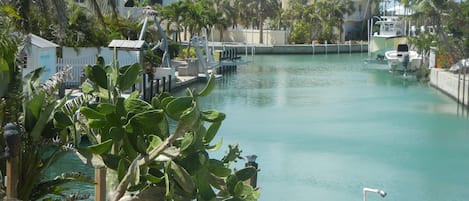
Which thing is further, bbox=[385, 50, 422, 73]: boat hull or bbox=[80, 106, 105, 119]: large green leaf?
bbox=[385, 50, 422, 73]: boat hull

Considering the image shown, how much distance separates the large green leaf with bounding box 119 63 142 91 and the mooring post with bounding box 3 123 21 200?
3.69 ft

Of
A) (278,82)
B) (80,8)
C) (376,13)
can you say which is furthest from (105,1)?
(376,13)

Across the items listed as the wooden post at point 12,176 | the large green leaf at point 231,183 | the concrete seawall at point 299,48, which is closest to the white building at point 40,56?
the wooden post at point 12,176

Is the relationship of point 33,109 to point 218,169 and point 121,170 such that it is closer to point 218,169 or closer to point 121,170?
point 121,170

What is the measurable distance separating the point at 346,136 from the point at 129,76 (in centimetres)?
1917

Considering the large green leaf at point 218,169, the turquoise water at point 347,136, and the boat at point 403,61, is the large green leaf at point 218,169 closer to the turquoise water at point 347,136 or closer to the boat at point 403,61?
the turquoise water at point 347,136

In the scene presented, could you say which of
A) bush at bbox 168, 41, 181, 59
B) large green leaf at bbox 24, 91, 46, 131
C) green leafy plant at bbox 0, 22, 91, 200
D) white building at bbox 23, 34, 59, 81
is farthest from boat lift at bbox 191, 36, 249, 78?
large green leaf at bbox 24, 91, 46, 131

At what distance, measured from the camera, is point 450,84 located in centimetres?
3659

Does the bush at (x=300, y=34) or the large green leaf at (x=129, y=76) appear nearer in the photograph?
the large green leaf at (x=129, y=76)

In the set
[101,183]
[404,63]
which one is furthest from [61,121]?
[404,63]

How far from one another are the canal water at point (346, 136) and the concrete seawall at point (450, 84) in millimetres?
497

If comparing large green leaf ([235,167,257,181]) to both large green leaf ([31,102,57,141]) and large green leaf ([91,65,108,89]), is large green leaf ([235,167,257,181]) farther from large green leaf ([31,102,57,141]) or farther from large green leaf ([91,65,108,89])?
large green leaf ([31,102,57,141])

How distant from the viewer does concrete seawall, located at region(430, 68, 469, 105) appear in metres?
33.3

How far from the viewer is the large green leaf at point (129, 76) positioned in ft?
23.5
